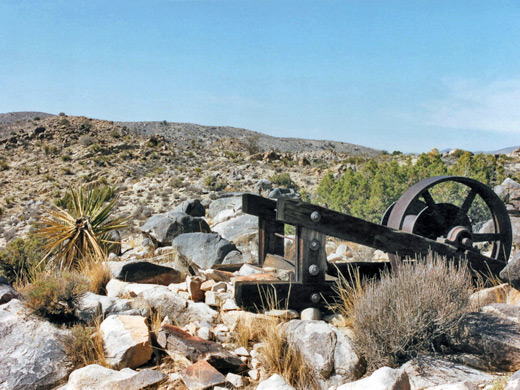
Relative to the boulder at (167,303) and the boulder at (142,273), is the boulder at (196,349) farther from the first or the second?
the boulder at (142,273)

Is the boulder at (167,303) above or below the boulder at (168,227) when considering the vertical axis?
below

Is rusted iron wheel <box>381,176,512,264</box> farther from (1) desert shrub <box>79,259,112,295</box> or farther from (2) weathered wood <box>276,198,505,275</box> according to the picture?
(1) desert shrub <box>79,259,112,295</box>

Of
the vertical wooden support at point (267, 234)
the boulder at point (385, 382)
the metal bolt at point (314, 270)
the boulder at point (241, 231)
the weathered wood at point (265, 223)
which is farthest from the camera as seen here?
the boulder at point (241, 231)

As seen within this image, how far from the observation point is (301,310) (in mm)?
5188

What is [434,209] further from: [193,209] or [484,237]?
[193,209]

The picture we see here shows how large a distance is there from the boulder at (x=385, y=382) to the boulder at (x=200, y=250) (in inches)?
188

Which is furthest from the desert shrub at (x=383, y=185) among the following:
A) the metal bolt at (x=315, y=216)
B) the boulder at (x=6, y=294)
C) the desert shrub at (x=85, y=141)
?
the desert shrub at (x=85, y=141)

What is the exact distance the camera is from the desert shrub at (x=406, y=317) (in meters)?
4.16

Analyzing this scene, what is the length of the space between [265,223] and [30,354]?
11.0ft

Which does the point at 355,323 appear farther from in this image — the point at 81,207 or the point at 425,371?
the point at 81,207

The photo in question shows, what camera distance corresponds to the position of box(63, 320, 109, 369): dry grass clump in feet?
14.7

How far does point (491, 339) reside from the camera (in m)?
4.11

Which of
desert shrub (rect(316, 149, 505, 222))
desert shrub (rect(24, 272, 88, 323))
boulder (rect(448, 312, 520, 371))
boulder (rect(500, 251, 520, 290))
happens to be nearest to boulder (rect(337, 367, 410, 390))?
boulder (rect(448, 312, 520, 371))

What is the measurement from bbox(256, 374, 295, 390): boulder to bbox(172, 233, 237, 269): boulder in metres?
4.11
